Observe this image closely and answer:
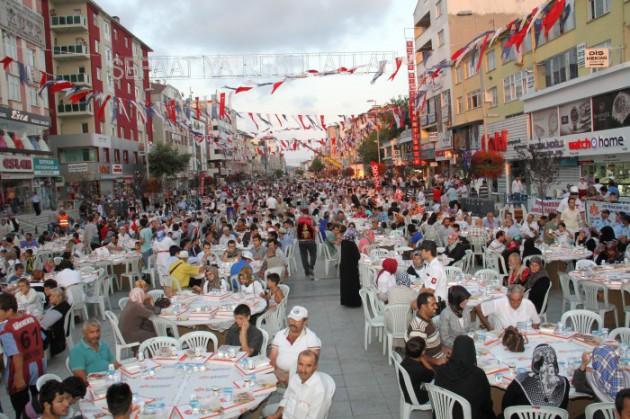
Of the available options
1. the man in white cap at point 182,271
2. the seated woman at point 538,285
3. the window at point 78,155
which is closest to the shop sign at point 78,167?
the window at point 78,155

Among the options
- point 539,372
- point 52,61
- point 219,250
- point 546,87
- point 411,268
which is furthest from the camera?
point 52,61

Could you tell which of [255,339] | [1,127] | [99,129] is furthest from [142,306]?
[99,129]

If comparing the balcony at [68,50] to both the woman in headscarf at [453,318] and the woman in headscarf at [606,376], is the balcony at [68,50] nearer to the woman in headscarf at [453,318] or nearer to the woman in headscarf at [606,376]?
the woman in headscarf at [453,318]

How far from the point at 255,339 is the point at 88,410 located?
2.16 meters

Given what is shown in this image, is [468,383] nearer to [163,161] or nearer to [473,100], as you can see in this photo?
[473,100]

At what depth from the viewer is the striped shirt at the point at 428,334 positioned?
20.4 ft

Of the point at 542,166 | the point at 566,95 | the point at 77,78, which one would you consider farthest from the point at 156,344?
the point at 77,78


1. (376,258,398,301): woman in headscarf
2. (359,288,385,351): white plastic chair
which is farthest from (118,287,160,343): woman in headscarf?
(376,258,398,301): woman in headscarf

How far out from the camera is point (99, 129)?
45969mm

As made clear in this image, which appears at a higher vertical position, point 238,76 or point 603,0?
point 603,0

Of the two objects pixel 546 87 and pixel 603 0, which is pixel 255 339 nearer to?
pixel 603 0

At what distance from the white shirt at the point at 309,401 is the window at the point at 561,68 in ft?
85.8

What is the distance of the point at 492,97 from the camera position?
3547 cm

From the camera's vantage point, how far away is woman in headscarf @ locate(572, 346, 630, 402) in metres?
4.75
